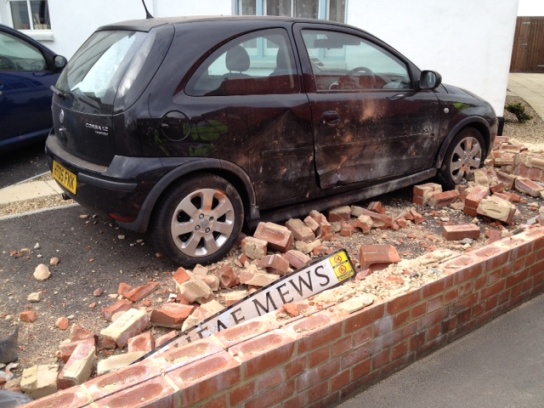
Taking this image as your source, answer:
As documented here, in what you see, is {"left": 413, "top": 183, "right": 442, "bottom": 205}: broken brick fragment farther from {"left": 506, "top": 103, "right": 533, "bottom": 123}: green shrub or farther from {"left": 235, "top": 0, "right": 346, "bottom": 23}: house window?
{"left": 506, "top": 103, "right": 533, "bottom": 123}: green shrub

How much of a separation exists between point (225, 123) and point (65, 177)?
1.34 m

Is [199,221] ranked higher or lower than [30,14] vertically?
lower

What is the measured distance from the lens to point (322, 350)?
101 inches

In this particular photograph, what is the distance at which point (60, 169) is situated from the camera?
4363mm

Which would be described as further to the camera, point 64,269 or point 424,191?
point 424,191

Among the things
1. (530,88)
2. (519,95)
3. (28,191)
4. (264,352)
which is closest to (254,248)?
(264,352)

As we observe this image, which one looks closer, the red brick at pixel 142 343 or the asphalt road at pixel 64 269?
the red brick at pixel 142 343

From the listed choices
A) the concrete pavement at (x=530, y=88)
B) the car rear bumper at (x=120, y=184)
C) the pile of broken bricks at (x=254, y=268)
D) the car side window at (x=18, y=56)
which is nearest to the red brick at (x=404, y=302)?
the pile of broken bricks at (x=254, y=268)

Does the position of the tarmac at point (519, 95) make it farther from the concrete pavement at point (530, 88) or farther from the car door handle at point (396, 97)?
the car door handle at point (396, 97)

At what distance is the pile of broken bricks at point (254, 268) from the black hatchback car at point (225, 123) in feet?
0.82

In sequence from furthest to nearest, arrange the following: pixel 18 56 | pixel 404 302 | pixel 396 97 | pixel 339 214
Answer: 1. pixel 18 56
2. pixel 396 97
3. pixel 339 214
4. pixel 404 302

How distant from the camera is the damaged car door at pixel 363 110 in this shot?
455 cm

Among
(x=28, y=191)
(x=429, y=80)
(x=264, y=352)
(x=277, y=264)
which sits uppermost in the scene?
(x=429, y=80)

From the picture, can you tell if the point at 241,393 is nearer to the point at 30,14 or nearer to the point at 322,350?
the point at 322,350
